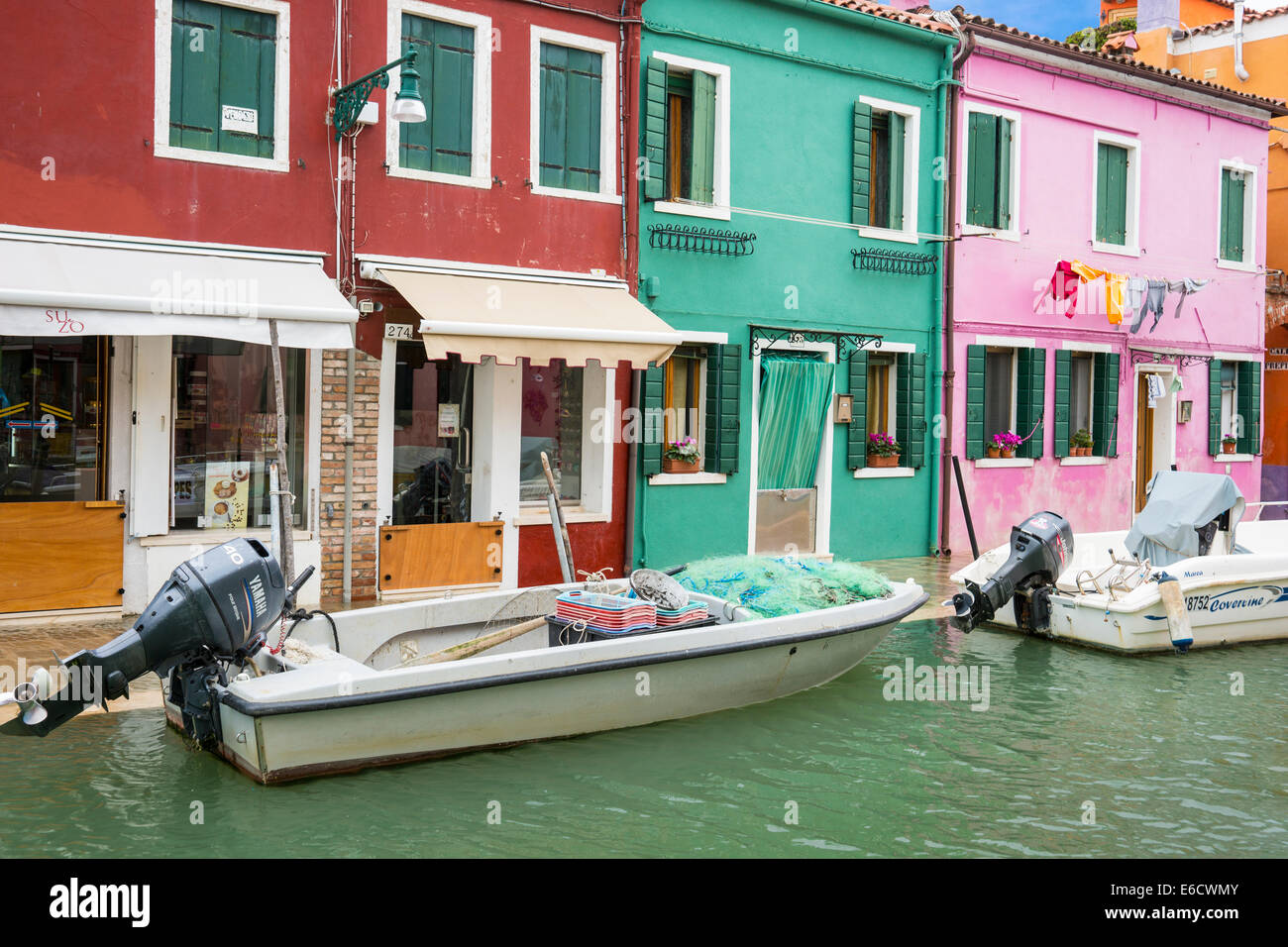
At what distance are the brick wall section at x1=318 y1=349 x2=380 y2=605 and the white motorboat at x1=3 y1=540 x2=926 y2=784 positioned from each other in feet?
9.47

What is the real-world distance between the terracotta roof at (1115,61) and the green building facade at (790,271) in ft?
2.14

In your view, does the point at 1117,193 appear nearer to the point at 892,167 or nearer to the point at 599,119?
the point at 892,167

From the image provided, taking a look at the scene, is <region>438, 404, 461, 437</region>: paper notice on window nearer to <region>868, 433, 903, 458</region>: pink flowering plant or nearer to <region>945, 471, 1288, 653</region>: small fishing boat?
<region>945, 471, 1288, 653</region>: small fishing boat

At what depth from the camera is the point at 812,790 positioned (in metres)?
6.56

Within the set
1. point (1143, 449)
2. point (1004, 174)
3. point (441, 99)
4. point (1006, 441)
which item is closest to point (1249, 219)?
point (1143, 449)

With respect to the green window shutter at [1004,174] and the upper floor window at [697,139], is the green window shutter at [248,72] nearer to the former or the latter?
the upper floor window at [697,139]

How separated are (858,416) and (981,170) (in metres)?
3.69

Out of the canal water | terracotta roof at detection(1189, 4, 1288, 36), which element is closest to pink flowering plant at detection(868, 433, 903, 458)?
the canal water

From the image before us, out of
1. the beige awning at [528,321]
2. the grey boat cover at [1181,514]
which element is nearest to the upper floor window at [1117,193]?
the grey boat cover at [1181,514]

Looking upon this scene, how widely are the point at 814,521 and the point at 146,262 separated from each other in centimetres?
762

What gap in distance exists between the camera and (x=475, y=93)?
11273 millimetres
